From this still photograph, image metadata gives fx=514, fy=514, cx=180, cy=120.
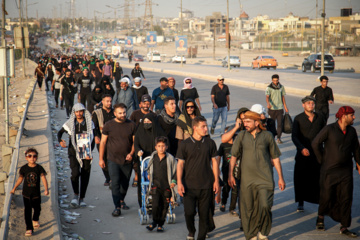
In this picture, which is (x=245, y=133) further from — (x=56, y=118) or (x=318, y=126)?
(x=56, y=118)

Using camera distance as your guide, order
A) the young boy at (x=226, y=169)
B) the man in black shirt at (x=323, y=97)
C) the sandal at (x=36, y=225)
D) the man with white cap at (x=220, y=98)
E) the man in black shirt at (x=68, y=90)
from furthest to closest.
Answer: the man in black shirt at (x=68, y=90) → the man with white cap at (x=220, y=98) → the man in black shirt at (x=323, y=97) → the young boy at (x=226, y=169) → the sandal at (x=36, y=225)

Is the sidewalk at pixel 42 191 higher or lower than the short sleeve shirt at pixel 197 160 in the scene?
lower

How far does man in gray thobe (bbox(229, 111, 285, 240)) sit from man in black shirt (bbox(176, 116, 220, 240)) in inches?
13.1

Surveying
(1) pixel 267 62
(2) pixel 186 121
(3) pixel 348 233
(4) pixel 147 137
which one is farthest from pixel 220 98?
(1) pixel 267 62

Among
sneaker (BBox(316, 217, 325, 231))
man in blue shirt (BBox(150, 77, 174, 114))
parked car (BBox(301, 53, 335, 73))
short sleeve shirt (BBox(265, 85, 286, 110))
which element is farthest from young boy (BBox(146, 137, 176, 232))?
parked car (BBox(301, 53, 335, 73))

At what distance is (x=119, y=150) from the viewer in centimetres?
771

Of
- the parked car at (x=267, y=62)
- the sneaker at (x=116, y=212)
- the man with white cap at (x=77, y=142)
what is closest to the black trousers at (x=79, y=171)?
the man with white cap at (x=77, y=142)

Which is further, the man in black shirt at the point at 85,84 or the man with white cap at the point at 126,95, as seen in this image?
the man in black shirt at the point at 85,84

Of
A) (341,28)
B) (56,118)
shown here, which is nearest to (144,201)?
(56,118)

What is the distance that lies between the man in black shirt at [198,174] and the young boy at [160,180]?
1.77 feet

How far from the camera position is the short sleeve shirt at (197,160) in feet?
20.3

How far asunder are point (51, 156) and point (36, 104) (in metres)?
12.1

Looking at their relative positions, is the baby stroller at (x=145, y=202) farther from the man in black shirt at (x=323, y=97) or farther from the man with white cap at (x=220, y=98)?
the man in black shirt at (x=323, y=97)

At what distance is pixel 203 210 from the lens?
6262 mm
